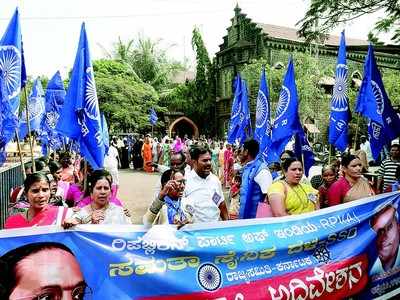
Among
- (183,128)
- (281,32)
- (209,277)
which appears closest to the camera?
(209,277)

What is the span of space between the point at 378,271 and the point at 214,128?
41.0 metres

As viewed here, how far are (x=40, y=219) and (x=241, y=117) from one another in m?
7.60

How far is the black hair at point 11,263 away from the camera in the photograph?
9.59 feet

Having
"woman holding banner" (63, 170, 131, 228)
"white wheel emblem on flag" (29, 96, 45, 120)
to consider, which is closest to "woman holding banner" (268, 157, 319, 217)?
"woman holding banner" (63, 170, 131, 228)

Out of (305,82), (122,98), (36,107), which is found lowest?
(36,107)

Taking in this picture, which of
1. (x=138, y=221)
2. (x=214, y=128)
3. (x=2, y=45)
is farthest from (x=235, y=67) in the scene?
(x=2, y=45)

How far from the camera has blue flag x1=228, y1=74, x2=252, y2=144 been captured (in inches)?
422

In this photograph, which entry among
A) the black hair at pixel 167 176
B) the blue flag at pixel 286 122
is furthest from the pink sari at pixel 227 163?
the black hair at pixel 167 176

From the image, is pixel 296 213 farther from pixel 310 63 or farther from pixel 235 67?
pixel 235 67

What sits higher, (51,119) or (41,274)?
(51,119)

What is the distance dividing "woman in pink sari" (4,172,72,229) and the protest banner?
538mm

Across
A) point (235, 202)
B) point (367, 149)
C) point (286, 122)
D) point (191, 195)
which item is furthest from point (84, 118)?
point (367, 149)

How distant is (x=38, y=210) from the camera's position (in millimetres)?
3801

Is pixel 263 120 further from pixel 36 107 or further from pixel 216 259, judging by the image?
pixel 36 107
